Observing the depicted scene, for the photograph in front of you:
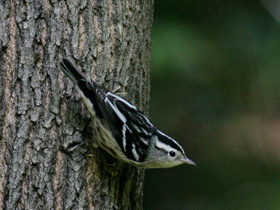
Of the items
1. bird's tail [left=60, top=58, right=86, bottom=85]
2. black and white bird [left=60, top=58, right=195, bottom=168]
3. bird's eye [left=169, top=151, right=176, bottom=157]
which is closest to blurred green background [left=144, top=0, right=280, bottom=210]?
bird's eye [left=169, top=151, right=176, bottom=157]

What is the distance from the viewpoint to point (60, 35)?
12.8 ft

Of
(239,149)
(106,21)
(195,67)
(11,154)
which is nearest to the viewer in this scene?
(11,154)

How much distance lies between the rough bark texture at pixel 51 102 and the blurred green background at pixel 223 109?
2.42m

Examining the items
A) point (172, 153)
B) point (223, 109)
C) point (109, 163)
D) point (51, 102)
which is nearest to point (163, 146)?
point (172, 153)

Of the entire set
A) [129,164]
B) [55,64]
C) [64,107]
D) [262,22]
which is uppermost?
[262,22]

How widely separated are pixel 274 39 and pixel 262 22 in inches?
10.0

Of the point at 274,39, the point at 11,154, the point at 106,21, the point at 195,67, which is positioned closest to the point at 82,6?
the point at 106,21

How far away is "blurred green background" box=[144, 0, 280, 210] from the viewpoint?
6.77m

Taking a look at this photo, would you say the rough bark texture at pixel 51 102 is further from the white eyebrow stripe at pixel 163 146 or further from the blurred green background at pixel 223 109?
the blurred green background at pixel 223 109

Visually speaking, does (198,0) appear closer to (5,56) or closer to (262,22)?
(262,22)

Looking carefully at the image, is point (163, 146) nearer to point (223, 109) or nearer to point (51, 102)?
point (51, 102)

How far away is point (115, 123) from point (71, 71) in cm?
48

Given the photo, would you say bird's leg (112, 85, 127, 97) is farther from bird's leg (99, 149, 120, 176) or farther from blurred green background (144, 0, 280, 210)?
blurred green background (144, 0, 280, 210)

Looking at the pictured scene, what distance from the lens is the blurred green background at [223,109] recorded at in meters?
6.77
